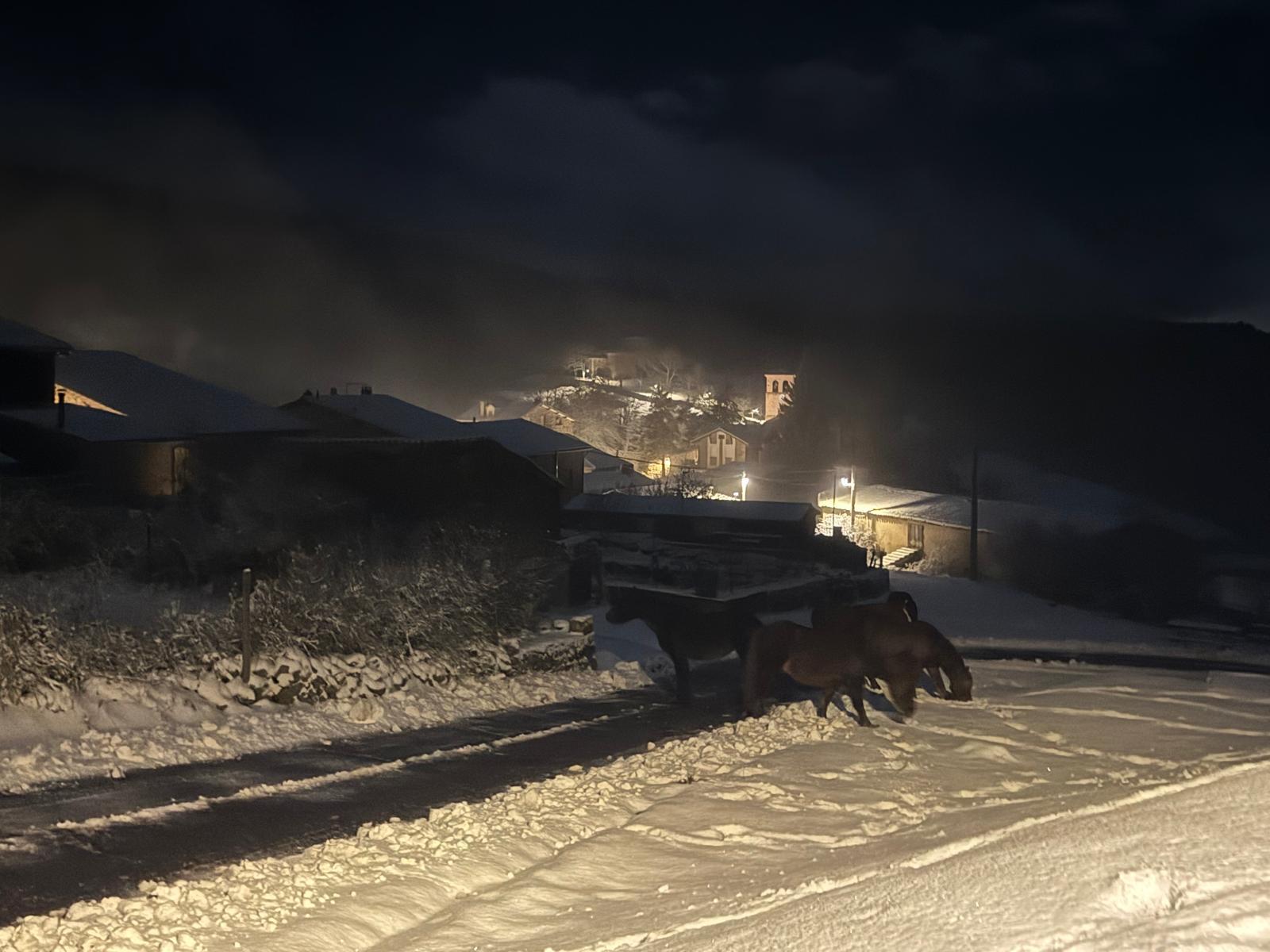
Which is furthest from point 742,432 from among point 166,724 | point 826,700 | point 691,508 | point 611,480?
point 166,724

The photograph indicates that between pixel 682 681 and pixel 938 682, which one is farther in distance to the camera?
pixel 682 681

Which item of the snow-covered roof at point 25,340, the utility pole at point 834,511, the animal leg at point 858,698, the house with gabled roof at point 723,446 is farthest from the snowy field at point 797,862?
the house with gabled roof at point 723,446

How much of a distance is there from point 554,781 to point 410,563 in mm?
11521

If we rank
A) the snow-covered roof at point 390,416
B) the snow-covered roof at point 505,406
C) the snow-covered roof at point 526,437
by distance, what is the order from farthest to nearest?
the snow-covered roof at point 505,406
the snow-covered roof at point 526,437
the snow-covered roof at point 390,416

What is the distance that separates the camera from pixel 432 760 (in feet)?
51.5

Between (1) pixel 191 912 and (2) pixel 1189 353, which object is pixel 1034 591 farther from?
(1) pixel 191 912

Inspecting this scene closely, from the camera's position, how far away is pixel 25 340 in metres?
45.3

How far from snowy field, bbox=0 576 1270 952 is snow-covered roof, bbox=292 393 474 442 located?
42.5m

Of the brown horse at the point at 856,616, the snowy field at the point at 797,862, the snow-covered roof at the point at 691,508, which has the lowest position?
the snowy field at the point at 797,862

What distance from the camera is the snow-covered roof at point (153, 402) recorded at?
4322 cm

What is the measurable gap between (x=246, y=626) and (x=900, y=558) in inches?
1898

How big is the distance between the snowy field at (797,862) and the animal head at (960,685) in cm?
318

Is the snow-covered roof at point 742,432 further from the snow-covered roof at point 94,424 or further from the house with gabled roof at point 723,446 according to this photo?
the snow-covered roof at point 94,424

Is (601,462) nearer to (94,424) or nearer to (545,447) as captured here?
(545,447)
